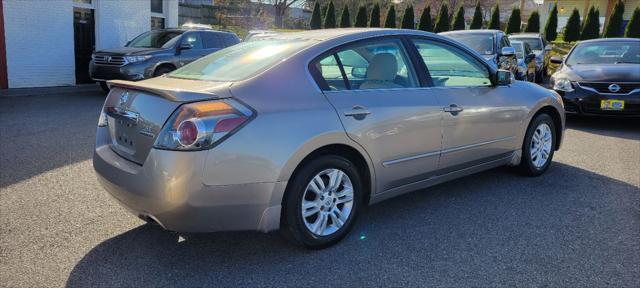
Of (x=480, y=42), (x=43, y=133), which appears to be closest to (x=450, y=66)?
(x=43, y=133)

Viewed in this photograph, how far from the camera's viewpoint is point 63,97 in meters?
11.3

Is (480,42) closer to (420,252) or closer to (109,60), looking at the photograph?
(109,60)

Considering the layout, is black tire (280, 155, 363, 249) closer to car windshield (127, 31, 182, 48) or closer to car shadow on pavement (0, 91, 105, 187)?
car shadow on pavement (0, 91, 105, 187)

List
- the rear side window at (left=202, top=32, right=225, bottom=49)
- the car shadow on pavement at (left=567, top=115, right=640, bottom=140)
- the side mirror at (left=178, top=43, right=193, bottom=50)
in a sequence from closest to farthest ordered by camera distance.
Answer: the car shadow on pavement at (left=567, top=115, right=640, bottom=140), the side mirror at (left=178, top=43, right=193, bottom=50), the rear side window at (left=202, top=32, right=225, bottom=49)

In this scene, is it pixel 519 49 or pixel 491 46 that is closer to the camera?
pixel 491 46

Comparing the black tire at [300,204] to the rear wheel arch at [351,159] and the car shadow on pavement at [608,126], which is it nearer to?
the rear wheel arch at [351,159]

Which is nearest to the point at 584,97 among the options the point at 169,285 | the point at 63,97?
the point at 169,285

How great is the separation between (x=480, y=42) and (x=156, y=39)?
7.49m

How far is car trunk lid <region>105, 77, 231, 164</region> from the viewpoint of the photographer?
2.97 m

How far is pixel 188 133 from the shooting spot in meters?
2.83

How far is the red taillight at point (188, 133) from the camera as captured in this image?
2824mm

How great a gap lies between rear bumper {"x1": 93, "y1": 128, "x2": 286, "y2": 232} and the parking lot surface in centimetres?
34

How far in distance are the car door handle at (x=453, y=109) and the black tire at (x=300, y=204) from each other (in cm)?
104

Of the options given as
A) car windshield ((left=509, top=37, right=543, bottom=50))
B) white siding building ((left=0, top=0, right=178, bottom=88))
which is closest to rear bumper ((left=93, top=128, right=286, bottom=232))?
white siding building ((left=0, top=0, right=178, bottom=88))
